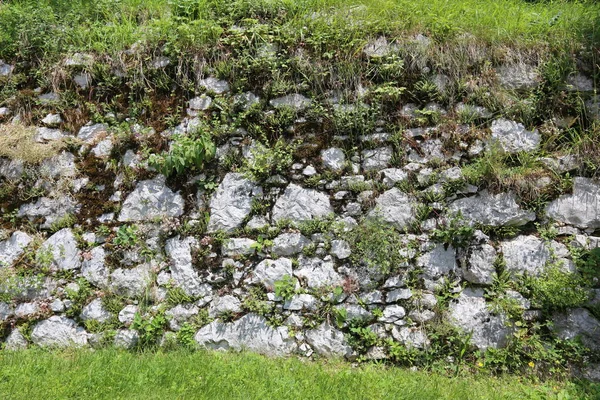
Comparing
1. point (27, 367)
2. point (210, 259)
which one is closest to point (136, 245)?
point (210, 259)

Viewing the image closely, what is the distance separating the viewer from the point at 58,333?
4.68 meters

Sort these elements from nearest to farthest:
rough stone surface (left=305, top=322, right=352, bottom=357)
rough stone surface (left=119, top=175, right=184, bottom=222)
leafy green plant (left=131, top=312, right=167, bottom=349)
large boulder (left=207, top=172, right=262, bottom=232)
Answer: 1. rough stone surface (left=305, top=322, right=352, bottom=357)
2. leafy green plant (left=131, top=312, right=167, bottom=349)
3. large boulder (left=207, top=172, right=262, bottom=232)
4. rough stone surface (left=119, top=175, right=184, bottom=222)

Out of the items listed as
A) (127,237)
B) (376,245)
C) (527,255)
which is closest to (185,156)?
(127,237)

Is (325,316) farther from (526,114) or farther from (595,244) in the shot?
(526,114)

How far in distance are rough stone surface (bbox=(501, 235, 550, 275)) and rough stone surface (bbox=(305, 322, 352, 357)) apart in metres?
1.90

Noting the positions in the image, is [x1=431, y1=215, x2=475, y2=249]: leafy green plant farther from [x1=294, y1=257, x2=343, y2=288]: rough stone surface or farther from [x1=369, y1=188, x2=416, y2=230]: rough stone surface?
[x1=294, y1=257, x2=343, y2=288]: rough stone surface

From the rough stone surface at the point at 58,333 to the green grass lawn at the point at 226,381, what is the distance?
1.15 ft

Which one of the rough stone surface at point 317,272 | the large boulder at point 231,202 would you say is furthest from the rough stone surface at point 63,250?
the rough stone surface at point 317,272

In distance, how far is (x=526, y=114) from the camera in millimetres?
4883

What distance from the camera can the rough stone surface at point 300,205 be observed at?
4871 millimetres

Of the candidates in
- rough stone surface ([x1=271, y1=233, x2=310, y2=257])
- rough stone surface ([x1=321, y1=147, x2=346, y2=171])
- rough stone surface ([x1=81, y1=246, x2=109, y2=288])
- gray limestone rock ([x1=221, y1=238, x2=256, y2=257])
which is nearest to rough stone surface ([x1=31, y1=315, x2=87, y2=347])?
rough stone surface ([x1=81, y1=246, x2=109, y2=288])

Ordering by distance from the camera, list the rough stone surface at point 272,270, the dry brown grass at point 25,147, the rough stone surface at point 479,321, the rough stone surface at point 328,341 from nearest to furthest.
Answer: the rough stone surface at point 479,321 < the rough stone surface at point 328,341 < the rough stone surface at point 272,270 < the dry brown grass at point 25,147

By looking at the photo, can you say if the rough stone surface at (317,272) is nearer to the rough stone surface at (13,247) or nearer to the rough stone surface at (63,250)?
the rough stone surface at (63,250)

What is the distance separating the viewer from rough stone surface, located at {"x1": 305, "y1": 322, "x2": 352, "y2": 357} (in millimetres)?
4418
